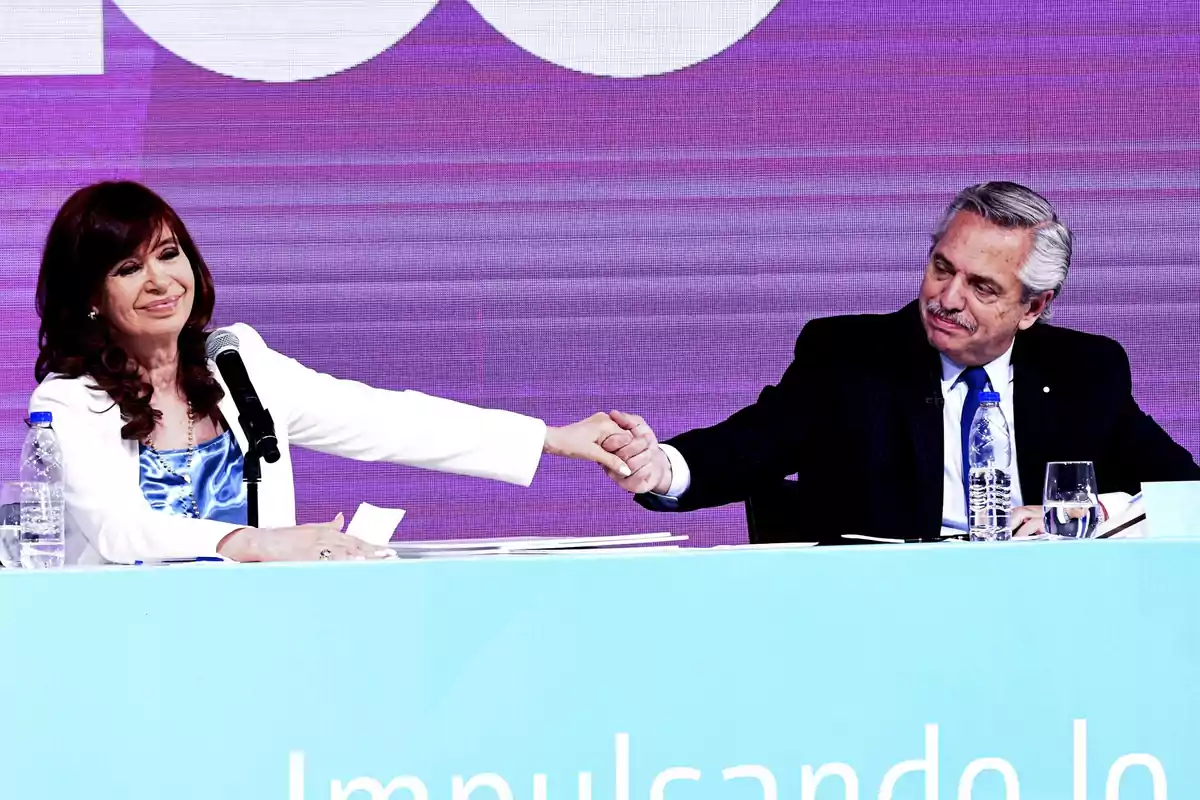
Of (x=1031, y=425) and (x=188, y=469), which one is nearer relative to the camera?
(x=188, y=469)

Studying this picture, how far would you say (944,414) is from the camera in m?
3.29

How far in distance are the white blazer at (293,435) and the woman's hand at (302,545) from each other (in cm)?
44

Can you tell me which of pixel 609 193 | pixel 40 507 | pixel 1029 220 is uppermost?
pixel 609 193

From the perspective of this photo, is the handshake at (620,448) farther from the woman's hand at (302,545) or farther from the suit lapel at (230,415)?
the woman's hand at (302,545)

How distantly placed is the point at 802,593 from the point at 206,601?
737 mm

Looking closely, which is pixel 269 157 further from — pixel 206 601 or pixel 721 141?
pixel 206 601

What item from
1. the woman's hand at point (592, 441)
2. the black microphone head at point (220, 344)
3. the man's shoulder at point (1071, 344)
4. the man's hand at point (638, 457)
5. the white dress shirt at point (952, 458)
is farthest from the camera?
the man's shoulder at point (1071, 344)

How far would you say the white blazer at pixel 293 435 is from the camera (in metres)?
2.62

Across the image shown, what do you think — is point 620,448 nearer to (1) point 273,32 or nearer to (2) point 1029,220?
(2) point 1029,220

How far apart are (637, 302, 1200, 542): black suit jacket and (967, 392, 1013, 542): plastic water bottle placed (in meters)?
0.05

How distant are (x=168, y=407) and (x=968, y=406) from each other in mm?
1677

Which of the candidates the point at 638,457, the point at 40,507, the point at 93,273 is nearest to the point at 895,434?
the point at 638,457

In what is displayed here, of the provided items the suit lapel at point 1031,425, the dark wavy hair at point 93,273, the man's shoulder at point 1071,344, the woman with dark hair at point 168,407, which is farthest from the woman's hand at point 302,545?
the man's shoulder at point 1071,344

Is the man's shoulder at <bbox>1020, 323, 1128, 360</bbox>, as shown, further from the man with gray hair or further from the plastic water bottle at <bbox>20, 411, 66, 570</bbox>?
the plastic water bottle at <bbox>20, 411, 66, 570</bbox>
